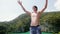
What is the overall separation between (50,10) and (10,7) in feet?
1.45

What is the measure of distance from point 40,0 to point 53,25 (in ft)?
1.00

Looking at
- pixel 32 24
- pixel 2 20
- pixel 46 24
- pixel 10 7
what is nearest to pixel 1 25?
pixel 2 20

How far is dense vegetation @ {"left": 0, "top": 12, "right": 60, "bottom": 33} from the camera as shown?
2.16 m

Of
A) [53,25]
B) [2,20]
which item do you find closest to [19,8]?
[2,20]

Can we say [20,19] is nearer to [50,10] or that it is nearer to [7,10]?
[7,10]

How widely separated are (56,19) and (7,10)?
548mm

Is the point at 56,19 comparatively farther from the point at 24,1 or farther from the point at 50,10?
the point at 24,1

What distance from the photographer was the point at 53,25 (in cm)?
216

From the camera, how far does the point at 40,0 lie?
2199mm

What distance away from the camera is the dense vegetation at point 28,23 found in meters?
2.16

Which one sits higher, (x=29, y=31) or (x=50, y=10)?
(x=50, y=10)

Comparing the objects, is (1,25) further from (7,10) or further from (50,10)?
(50,10)

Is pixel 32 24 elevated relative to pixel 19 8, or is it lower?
lower

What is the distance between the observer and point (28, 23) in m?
2.17
